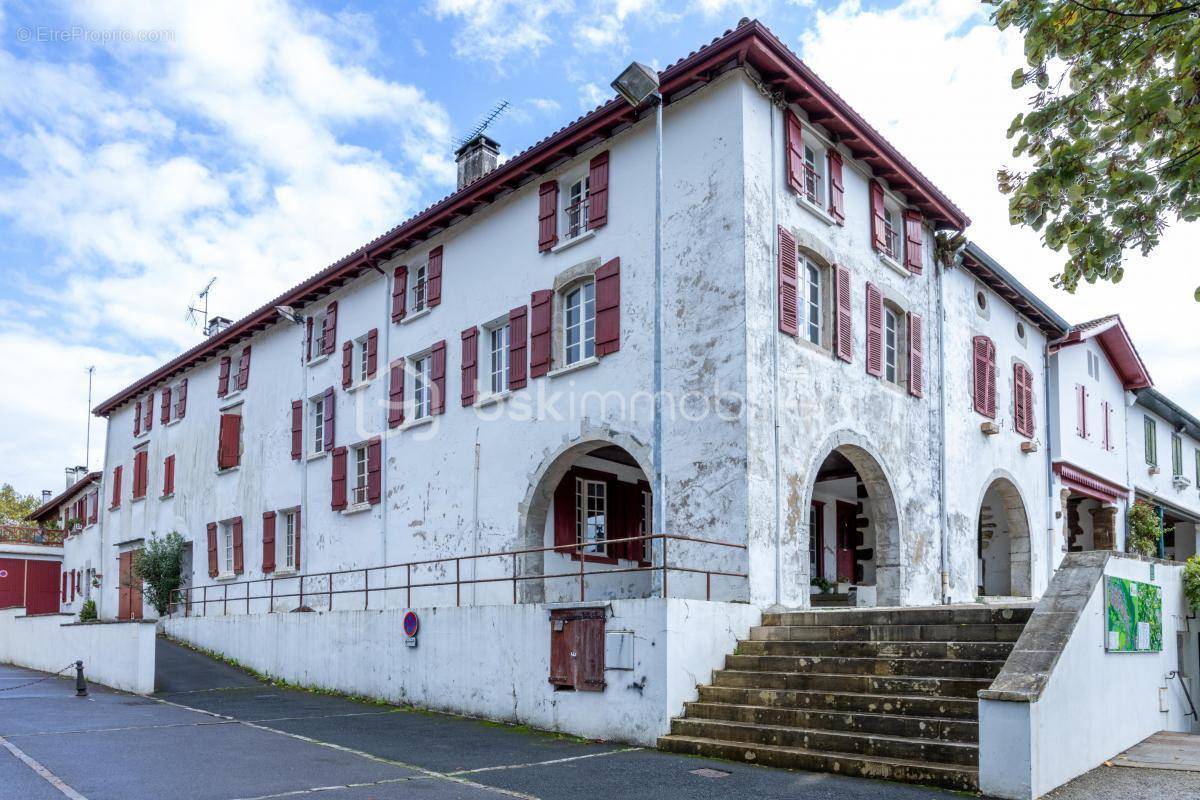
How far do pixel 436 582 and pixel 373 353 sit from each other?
5243 millimetres

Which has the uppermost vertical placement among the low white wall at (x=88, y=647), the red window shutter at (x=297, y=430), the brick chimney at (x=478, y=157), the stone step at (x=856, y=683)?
the brick chimney at (x=478, y=157)

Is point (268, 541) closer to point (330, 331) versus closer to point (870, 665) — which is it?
point (330, 331)

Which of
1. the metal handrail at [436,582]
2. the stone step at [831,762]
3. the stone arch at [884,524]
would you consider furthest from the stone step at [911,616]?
the stone arch at [884,524]

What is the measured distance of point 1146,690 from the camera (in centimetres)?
1126

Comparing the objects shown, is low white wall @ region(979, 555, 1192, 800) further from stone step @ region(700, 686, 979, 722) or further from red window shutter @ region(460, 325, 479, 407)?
red window shutter @ region(460, 325, 479, 407)

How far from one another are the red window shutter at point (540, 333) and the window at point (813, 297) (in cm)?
391

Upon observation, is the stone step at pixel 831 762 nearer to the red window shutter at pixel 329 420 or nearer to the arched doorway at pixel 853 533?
the arched doorway at pixel 853 533

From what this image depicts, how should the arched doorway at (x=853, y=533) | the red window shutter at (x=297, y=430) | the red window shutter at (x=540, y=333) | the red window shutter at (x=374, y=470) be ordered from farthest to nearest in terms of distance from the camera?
the red window shutter at (x=297, y=430) → the red window shutter at (x=374, y=470) → the red window shutter at (x=540, y=333) → the arched doorway at (x=853, y=533)

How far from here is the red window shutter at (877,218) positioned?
53.3ft

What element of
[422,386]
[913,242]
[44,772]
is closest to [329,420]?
[422,386]

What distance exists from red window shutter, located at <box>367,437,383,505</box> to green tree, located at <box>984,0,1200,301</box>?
14.1m

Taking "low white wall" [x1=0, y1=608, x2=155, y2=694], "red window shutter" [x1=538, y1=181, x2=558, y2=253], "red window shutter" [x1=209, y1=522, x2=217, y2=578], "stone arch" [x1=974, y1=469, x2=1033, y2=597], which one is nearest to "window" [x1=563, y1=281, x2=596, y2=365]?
"red window shutter" [x1=538, y1=181, x2=558, y2=253]

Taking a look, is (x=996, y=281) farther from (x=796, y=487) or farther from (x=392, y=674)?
(x=392, y=674)

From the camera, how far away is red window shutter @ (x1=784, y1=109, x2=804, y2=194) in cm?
1431
